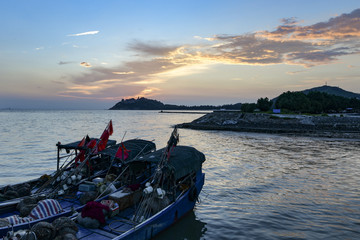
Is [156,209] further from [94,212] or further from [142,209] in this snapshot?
[94,212]

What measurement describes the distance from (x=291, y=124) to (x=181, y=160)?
6482 cm

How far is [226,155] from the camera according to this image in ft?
110

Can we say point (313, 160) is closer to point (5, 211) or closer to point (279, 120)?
point (5, 211)

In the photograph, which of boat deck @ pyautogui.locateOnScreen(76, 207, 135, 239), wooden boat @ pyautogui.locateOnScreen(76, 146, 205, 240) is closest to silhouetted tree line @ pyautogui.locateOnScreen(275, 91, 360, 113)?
wooden boat @ pyautogui.locateOnScreen(76, 146, 205, 240)

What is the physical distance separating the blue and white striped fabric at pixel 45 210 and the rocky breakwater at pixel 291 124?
193 ft

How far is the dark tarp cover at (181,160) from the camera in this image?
12805mm

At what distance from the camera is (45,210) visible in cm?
1060

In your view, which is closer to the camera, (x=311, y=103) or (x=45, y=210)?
(x=45, y=210)

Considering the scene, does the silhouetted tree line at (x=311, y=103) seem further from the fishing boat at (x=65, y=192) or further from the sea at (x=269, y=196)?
the fishing boat at (x=65, y=192)

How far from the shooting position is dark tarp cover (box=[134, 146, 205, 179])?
12.8 metres

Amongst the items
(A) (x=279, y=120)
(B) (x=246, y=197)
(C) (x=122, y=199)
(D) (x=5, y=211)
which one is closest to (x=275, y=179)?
(B) (x=246, y=197)

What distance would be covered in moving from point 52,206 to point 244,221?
1025 cm

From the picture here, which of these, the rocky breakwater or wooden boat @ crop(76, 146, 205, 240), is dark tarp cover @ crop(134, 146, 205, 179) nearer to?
wooden boat @ crop(76, 146, 205, 240)

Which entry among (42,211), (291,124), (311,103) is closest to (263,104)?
(311,103)
